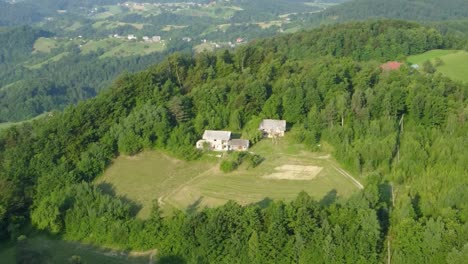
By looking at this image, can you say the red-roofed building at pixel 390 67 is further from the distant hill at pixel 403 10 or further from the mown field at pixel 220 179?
the distant hill at pixel 403 10

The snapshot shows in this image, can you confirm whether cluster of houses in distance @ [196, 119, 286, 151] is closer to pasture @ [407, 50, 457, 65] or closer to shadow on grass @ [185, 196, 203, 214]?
shadow on grass @ [185, 196, 203, 214]

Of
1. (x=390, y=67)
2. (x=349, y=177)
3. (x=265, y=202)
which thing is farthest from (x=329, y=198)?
(x=390, y=67)

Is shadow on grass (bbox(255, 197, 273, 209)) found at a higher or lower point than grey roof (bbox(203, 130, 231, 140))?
lower

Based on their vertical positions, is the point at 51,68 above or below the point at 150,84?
below

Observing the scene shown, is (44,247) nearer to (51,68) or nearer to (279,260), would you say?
(279,260)

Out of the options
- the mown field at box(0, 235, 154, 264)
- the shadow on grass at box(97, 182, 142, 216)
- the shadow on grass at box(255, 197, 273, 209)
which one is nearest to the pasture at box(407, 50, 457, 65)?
the shadow on grass at box(255, 197, 273, 209)

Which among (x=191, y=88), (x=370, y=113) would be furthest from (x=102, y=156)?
(x=370, y=113)
